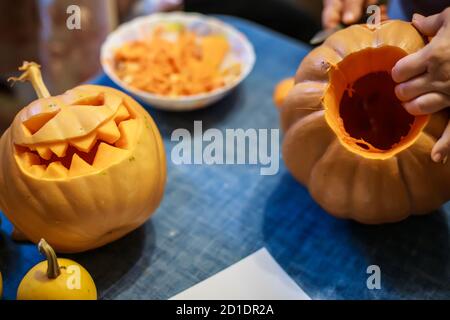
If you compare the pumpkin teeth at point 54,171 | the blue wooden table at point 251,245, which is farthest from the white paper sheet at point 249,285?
the pumpkin teeth at point 54,171

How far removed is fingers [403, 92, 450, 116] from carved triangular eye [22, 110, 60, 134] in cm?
48

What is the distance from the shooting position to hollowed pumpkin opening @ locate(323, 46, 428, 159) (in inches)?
30.3

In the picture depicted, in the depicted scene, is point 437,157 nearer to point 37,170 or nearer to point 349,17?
point 349,17

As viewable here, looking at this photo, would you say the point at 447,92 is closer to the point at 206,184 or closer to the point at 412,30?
the point at 412,30

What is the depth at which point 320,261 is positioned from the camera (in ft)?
2.69

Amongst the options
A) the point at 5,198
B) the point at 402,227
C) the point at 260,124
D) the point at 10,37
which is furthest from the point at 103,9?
the point at 402,227

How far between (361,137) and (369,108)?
0.05 meters

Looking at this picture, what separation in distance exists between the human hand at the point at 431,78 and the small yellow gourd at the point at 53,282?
1.57 ft

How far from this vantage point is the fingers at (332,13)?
946 millimetres

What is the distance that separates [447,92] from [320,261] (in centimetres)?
30

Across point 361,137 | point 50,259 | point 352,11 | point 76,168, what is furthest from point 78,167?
point 352,11

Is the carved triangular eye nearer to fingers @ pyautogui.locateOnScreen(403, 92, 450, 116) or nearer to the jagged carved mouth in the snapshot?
the jagged carved mouth

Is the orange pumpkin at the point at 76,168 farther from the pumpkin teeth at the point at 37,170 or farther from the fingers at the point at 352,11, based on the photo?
the fingers at the point at 352,11
